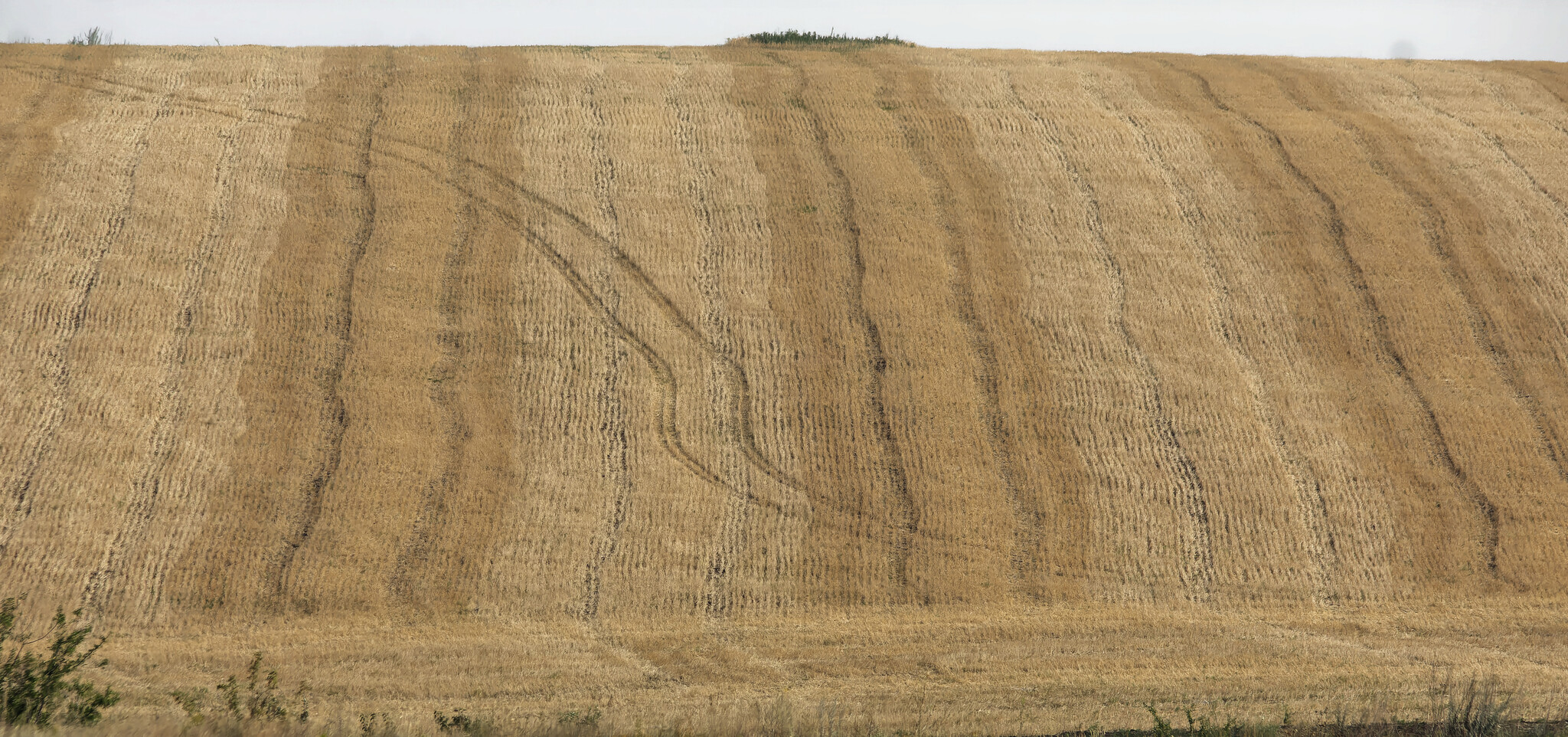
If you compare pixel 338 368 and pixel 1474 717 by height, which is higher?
pixel 338 368

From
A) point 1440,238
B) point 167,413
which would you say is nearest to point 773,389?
point 167,413

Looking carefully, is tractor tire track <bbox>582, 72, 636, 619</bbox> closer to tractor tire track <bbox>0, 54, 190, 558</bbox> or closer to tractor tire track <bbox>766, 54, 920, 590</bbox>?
tractor tire track <bbox>766, 54, 920, 590</bbox>

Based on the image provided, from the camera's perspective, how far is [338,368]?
1861 centimetres

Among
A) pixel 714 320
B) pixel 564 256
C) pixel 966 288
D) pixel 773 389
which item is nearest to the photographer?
pixel 773 389

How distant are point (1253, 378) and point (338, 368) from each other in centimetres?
1578

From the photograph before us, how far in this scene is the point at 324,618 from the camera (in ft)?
48.9

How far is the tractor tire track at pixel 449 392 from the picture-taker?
15.9 metres

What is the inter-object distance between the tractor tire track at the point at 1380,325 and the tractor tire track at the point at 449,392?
1566 cm

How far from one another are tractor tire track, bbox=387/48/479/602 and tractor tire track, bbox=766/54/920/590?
6676 millimetres

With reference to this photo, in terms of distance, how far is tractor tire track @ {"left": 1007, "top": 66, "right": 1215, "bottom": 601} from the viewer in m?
16.5

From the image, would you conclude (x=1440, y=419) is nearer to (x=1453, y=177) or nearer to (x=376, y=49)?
(x=1453, y=177)

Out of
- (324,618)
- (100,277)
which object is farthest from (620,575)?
(100,277)

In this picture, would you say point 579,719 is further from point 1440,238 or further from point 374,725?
point 1440,238

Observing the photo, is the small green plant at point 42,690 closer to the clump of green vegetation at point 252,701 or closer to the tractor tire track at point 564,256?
the clump of green vegetation at point 252,701
